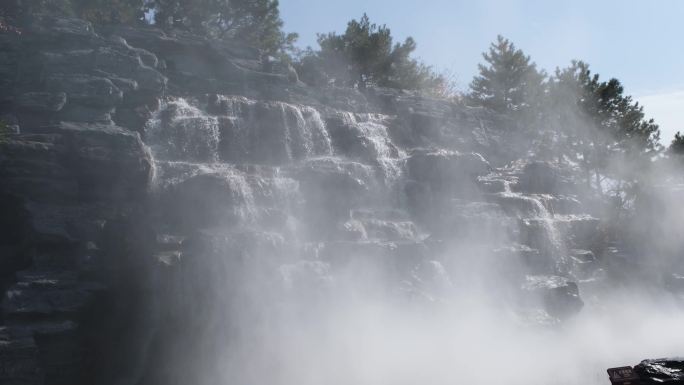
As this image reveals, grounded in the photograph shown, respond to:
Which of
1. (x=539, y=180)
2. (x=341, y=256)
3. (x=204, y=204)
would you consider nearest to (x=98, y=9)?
(x=204, y=204)

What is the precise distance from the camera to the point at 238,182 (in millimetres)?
19422

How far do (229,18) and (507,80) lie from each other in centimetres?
2173

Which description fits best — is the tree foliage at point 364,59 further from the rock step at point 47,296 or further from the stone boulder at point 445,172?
the rock step at point 47,296

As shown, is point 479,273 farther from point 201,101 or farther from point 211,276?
point 201,101

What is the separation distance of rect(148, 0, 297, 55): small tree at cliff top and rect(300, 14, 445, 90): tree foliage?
360 centimetres

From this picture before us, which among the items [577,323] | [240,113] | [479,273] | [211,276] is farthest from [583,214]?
[211,276]

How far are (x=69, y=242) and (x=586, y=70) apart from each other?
3046 cm

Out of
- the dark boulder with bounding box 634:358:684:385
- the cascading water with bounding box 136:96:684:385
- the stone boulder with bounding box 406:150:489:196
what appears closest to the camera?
the dark boulder with bounding box 634:358:684:385

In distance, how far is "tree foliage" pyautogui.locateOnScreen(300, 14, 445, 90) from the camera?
38.2 m

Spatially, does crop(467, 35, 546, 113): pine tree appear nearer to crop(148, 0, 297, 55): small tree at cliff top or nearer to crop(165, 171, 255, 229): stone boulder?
crop(148, 0, 297, 55): small tree at cliff top

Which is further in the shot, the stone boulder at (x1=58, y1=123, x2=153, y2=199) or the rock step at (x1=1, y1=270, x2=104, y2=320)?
the stone boulder at (x1=58, y1=123, x2=153, y2=199)

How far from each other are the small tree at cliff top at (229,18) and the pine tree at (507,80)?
16858 mm

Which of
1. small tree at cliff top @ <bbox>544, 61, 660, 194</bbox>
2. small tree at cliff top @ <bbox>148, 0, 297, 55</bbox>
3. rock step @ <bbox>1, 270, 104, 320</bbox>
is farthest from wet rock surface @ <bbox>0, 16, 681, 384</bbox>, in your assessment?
small tree at cliff top @ <bbox>148, 0, 297, 55</bbox>

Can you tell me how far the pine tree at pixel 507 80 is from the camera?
130 feet
